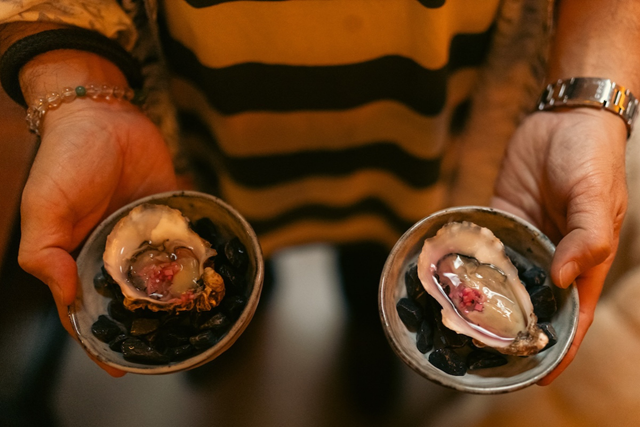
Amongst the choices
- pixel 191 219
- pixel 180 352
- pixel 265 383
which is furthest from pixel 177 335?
pixel 265 383

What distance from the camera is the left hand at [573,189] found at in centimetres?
42

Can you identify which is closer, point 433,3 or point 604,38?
point 433,3

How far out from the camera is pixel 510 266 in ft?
1.50

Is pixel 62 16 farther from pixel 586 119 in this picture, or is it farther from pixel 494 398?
pixel 494 398

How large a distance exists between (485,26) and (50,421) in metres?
0.74

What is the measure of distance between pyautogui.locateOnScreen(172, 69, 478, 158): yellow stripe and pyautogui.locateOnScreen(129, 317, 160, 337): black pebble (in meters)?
0.25

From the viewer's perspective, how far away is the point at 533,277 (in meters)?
0.45

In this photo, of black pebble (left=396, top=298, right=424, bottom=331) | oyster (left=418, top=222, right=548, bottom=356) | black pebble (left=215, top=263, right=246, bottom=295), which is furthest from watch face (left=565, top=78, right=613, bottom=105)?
black pebble (left=215, top=263, right=246, bottom=295)

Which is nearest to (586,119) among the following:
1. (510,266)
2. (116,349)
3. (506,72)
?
(506,72)

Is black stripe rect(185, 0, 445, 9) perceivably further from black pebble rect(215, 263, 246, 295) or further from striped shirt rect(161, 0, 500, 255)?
black pebble rect(215, 263, 246, 295)

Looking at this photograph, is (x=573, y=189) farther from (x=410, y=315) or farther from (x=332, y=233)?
(x=332, y=233)

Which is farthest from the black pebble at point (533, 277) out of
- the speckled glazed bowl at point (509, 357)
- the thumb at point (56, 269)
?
the thumb at point (56, 269)

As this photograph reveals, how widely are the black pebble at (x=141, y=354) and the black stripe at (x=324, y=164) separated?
10.8 inches

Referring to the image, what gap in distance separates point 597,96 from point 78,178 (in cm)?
57
